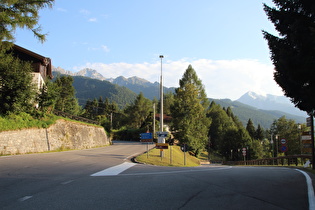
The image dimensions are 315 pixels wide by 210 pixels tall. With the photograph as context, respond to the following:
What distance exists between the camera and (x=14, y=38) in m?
15.7

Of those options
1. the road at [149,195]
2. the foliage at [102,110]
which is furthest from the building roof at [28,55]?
the foliage at [102,110]

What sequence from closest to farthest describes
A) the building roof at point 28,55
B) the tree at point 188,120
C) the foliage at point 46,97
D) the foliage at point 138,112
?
1. the foliage at point 46,97
2. the building roof at point 28,55
3. the tree at point 188,120
4. the foliage at point 138,112

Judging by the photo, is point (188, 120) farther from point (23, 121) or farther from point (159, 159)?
point (23, 121)

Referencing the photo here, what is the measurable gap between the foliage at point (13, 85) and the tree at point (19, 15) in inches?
351

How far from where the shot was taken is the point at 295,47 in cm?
720

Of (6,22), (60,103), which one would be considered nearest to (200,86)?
Answer: (60,103)

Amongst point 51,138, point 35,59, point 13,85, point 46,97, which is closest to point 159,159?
point 51,138

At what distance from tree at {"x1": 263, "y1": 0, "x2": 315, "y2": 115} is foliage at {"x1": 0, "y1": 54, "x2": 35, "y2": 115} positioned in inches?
891

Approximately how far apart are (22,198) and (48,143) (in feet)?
77.4

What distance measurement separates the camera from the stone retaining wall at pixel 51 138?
71.9 feet

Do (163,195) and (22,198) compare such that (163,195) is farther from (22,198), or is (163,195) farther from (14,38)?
(14,38)

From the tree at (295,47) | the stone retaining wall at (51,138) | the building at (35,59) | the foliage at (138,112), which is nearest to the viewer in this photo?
the tree at (295,47)

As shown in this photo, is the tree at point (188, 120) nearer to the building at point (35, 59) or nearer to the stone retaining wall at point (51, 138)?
the stone retaining wall at point (51, 138)

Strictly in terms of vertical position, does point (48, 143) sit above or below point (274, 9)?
below
